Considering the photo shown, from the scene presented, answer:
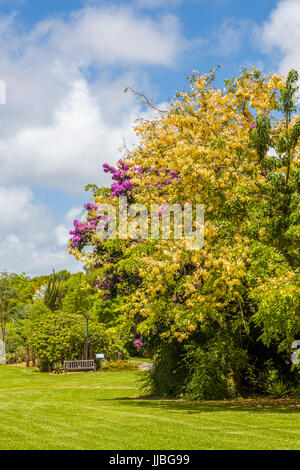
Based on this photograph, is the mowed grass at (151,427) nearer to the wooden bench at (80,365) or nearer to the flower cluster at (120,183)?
the flower cluster at (120,183)

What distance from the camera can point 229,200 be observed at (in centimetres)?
1224

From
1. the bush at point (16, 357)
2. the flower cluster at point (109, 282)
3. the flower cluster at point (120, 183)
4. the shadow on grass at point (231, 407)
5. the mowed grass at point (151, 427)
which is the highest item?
the flower cluster at point (120, 183)

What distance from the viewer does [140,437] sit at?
329 inches

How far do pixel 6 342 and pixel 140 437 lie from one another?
42.4 metres

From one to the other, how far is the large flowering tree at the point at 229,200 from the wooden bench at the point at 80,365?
51.2 feet

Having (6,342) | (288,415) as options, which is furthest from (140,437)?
(6,342)

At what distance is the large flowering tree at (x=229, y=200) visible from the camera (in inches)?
452

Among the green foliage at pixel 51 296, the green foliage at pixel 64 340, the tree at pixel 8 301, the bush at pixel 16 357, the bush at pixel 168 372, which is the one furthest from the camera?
the tree at pixel 8 301

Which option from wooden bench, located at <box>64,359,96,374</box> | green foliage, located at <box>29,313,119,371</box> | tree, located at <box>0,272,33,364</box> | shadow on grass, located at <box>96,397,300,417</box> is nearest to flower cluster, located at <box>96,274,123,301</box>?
shadow on grass, located at <box>96,397,300,417</box>

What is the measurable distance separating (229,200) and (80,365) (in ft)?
72.2

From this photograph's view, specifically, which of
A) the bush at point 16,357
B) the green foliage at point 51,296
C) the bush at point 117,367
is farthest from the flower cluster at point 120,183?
the bush at point 16,357

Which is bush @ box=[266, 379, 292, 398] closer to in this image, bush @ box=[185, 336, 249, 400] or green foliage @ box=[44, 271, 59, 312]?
bush @ box=[185, 336, 249, 400]

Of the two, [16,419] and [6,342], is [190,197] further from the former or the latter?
[6,342]

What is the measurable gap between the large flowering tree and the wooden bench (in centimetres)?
1560
